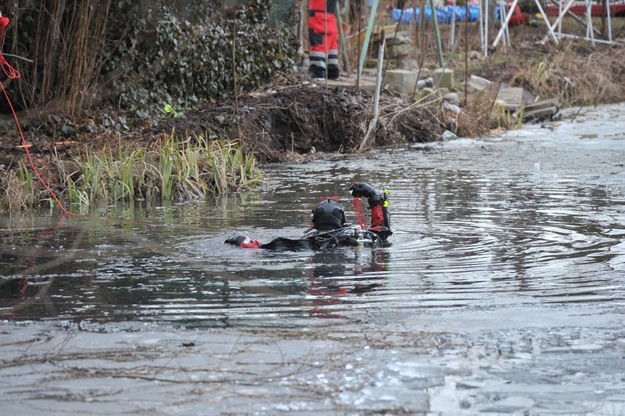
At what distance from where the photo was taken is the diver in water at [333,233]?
30.7ft

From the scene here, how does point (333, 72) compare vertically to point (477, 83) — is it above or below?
above

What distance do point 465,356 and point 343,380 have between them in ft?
2.47

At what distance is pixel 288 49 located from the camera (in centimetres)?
1962

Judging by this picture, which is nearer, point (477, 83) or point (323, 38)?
point (323, 38)

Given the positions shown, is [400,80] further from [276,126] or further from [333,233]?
[333,233]

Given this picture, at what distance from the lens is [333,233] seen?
30.6ft

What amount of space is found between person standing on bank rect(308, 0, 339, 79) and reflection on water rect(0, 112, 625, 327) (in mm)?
4582

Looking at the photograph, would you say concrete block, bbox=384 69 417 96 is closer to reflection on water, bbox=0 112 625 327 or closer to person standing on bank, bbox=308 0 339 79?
person standing on bank, bbox=308 0 339 79

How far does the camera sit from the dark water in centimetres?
539

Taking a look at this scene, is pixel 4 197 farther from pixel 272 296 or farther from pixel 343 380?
pixel 343 380

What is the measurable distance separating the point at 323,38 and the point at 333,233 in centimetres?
994

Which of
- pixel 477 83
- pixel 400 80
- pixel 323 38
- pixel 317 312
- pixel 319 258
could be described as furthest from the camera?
pixel 477 83

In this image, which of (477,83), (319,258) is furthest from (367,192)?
(477,83)

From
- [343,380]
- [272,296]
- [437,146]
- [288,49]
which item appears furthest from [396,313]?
[288,49]
